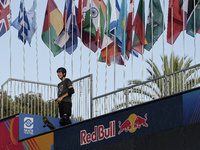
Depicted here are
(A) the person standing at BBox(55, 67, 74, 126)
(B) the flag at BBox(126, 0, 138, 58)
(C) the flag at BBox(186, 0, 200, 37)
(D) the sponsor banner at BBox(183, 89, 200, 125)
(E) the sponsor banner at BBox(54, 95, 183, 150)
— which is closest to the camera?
(D) the sponsor banner at BBox(183, 89, 200, 125)

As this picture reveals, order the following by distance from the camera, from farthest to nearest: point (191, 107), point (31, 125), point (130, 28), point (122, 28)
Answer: point (122, 28) < point (130, 28) < point (31, 125) < point (191, 107)

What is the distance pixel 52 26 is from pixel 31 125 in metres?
7.10

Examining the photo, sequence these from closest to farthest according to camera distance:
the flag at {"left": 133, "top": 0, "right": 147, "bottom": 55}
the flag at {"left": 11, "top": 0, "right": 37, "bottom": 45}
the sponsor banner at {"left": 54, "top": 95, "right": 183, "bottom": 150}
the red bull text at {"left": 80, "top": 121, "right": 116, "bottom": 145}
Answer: the sponsor banner at {"left": 54, "top": 95, "right": 183, "bottom": 150}, the red bull text at {"left": 80, "top": 121, "right": 116, "bottom": 145}, the flag at {"left": 133, "top": 0, "right": 147, "bottom": 55}, the flag at {"left": 11, "top": 0, "right": 37, "bottom": 45}

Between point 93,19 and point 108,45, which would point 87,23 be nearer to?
point 93,19

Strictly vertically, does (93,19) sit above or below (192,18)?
above

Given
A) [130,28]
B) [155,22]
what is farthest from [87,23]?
[155,22]

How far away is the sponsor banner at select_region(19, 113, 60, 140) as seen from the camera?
1888 cm

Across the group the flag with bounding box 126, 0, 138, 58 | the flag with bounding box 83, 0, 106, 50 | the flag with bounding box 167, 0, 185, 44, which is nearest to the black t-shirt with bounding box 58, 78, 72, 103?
the flag with bounding box 167, 0, 185, 44

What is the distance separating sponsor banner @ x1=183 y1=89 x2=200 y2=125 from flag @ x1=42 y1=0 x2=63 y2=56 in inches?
463

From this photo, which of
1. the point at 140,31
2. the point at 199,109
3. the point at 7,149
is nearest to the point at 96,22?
the point at 140,31

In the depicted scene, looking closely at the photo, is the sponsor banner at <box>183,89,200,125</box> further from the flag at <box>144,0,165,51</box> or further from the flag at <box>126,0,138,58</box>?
the flag at <box>126,0,138,58</box>

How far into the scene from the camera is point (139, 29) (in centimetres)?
2319

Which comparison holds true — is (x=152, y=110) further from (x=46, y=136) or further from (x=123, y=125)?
(x=46, y=136)

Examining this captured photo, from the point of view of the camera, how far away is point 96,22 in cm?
2484
